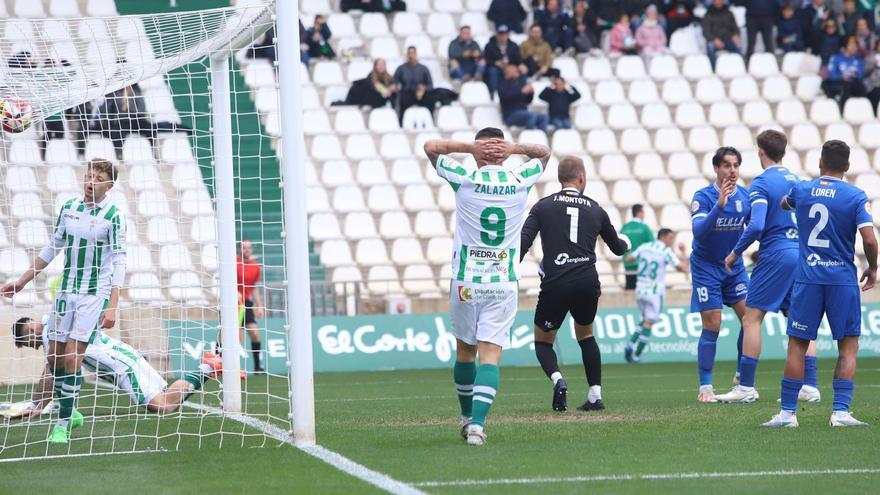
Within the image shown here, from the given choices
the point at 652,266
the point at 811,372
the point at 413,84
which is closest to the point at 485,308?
the point at 811,372

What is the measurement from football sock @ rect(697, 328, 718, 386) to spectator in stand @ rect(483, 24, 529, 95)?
13.8m

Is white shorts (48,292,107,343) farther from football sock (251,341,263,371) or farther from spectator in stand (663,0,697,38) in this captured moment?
spectator in stand (663,0,697,38)

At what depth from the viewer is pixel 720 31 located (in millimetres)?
27156

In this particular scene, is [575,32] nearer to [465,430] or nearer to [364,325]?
[364,325]

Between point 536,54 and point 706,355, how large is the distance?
14.5 metres

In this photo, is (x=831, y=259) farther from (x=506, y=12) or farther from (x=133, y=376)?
(x=506, y=12)

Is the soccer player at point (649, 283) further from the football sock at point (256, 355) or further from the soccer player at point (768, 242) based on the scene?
the soccer player at point (768, 242)

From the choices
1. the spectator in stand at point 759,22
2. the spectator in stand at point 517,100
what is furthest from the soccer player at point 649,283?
the spectator in stand at point 759,22

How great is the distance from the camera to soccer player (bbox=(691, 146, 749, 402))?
1182 centimetres

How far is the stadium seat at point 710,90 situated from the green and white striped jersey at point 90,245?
1887cm

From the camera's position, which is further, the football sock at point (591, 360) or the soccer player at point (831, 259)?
the football sock at point (591, 360)

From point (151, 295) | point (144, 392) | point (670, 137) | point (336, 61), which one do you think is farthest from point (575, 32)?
point (144, 392)

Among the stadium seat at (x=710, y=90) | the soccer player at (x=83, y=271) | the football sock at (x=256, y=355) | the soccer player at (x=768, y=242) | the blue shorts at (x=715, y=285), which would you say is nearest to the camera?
the soccer player at (x=83, y=271)

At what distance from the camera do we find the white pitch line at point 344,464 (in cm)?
673
